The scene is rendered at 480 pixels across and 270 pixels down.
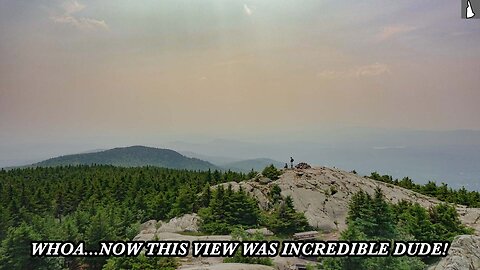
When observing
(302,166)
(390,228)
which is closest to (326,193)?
(302,166)

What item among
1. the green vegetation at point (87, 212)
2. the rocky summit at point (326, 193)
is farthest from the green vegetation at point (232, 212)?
the green vegetation at point (87, 212)

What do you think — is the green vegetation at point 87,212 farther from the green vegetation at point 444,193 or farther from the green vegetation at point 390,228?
the green vegetation at point 444,193

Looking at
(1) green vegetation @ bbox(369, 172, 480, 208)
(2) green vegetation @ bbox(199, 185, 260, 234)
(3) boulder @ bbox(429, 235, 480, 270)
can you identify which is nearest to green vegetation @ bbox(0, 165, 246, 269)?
(2) green vegetation @ bbox(199, 185, 260, 234)

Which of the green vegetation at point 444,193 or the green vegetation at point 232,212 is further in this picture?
the green vegetation at point 444,193

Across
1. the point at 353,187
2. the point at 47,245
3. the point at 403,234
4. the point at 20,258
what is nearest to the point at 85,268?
the point at 20,258

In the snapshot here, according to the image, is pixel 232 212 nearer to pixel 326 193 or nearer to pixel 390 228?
pixel 326 193

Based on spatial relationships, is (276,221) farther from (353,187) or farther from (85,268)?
(85,268)
